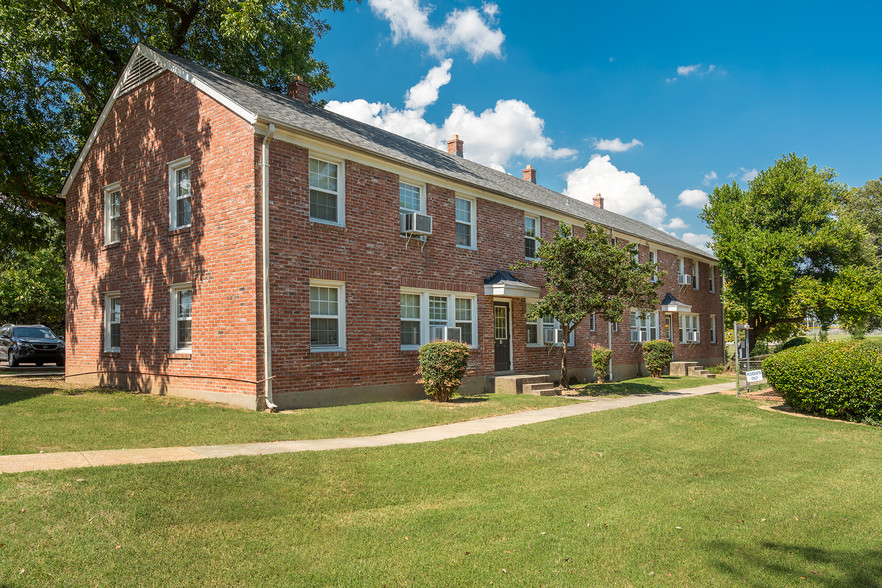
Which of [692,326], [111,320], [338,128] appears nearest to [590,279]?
[338,128]

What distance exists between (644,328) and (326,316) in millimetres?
17357

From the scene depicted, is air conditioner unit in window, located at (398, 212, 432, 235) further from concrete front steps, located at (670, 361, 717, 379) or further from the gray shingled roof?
concrete front steps, located at (670, 361, 717, 379)

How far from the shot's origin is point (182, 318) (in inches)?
527

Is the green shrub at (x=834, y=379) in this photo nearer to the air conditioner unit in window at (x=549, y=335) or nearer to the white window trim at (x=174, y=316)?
the air conditioner unit in window at (x=549, y=335)

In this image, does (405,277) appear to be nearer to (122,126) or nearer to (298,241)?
(298,241)

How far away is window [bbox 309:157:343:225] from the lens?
507 inches

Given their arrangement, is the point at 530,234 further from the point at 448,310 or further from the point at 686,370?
the point at 686,370

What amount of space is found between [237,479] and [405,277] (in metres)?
8.72

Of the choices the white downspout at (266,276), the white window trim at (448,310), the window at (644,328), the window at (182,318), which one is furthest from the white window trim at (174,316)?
the window at (644,328)

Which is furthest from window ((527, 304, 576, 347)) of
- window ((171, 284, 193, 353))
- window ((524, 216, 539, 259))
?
window ((171, 284, 193, 353))

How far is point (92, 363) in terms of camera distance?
639 inches

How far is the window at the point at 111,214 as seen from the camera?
52.3 ft

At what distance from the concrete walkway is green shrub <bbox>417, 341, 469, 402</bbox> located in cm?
185

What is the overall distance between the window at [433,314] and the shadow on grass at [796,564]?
10.3m
